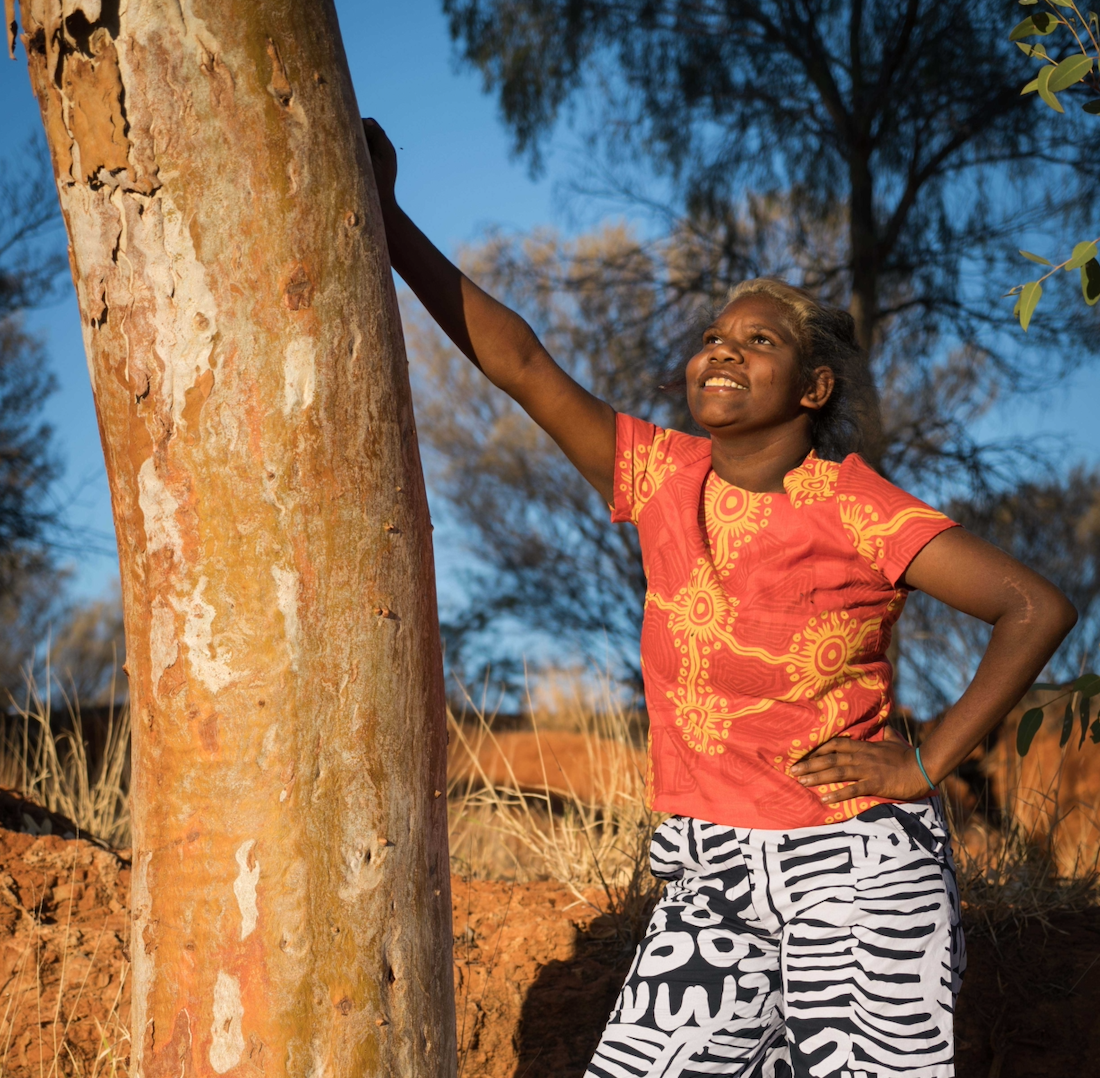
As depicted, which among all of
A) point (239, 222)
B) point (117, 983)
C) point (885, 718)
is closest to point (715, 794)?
point (885, 718)

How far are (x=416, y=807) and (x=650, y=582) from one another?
682mm

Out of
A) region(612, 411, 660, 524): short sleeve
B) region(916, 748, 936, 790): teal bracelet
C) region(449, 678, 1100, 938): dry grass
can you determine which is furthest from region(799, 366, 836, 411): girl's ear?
region(449, 678, 1100, 938): dry grass

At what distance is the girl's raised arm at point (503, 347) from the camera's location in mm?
1981

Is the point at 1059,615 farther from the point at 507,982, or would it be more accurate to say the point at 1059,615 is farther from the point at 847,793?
the point at 507,982

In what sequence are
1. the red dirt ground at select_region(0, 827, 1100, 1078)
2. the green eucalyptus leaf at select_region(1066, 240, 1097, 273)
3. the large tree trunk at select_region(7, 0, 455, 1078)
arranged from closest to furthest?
the large tree trunk at select_region(7, 0, 455, 1078), the green eucalyptus leaf at select_region(1066, 240, 1097, 273), the red dirt ground at select_region(0, 827, 1100, 1078)

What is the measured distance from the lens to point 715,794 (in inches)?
74.8

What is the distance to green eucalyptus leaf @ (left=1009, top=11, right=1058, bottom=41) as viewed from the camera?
2018 millimetres

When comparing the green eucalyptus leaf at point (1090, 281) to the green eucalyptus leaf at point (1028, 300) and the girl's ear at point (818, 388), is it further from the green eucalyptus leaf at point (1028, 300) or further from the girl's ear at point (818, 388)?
the girl's ear at point (818, 388)

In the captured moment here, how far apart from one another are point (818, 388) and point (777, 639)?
0.54 m

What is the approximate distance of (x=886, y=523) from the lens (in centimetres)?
186

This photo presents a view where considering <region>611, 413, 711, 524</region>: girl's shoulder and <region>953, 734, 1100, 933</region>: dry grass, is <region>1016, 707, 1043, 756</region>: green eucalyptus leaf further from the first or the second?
<region>953, 734, 1100, 933</region>: dry grass

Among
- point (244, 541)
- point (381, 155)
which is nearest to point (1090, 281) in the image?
point (381, 155)

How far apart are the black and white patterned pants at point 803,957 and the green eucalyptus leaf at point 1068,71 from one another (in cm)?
120

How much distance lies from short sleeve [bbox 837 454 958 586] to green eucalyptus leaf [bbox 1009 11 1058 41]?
85cm
